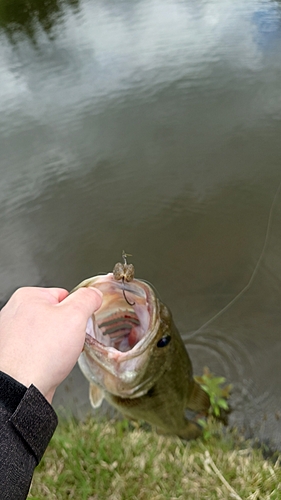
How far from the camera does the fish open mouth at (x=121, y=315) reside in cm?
187

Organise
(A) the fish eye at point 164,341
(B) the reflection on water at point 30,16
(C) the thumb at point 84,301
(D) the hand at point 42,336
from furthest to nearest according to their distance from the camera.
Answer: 1. (B) the reflection on water at point 30,16
2. (A) the fish eye at point 164,341
3. (C) the thumb at point 84,301
4. (D) the hand at point 42,336

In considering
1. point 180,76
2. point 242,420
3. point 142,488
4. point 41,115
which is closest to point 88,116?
point 41,115

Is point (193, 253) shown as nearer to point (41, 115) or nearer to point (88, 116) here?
point (88, 116)

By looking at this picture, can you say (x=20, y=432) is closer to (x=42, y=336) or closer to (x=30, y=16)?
(x=42, y=336)

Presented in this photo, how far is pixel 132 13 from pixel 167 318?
520 inches

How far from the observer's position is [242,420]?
319 cm

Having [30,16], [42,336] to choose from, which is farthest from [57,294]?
[30,16]

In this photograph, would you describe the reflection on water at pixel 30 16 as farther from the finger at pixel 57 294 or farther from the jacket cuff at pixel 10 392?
the jacket cuff at pixel 10 392

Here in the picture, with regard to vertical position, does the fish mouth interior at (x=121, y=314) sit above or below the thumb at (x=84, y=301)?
below

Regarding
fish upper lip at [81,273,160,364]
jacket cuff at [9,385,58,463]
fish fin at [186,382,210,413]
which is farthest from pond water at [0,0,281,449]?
jacket cuff at [9,385,58,463]

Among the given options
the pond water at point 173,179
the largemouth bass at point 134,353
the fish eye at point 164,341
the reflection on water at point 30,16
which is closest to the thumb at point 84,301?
the largemouth bass at point 134,353

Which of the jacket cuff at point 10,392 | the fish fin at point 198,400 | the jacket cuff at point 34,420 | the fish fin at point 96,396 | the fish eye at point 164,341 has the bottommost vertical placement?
the fish fin at point 198,400

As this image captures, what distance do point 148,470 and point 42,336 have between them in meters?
1.63

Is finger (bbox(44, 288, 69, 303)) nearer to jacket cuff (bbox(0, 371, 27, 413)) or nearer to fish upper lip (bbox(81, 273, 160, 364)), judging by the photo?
fish upper lip (bbox(81, 273, 160, 364))
